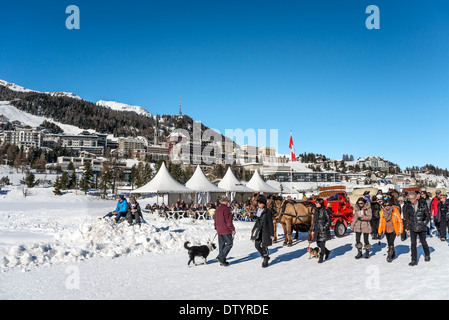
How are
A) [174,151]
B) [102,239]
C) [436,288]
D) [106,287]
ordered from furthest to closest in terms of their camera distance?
[174,151] < [102,239] < [106,287] < [436,288]

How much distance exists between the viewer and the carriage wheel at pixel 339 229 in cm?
1225

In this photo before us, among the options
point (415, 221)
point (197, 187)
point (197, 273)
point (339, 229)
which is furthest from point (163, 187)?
point (415, 221)

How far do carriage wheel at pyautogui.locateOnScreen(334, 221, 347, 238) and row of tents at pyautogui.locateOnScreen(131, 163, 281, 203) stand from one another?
48.4 ft

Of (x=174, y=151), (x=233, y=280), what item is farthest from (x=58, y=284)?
(x=174, y=151)

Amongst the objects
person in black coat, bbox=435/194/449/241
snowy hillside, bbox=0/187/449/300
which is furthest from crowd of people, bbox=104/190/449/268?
person in black coat, bbox=435/194/449/241

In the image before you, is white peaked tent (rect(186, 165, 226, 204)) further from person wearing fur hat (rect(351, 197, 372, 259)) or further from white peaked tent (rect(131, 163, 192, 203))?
person wearing fur hat (rect(351, 197, 372, 259))

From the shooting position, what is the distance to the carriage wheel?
1225cm

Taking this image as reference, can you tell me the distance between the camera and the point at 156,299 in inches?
223

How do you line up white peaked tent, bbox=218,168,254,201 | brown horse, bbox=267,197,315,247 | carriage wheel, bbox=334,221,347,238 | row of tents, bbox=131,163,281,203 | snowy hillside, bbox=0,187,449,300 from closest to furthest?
snowy hillside, bbox=0,187,449,300 < brown horse, bbox=267,197,315,247 < carriage wheel, bbox=334,221,347,238 < row of tents, bbox=131,163,281,203 < white peaked tent, bbox=218,168,254,201

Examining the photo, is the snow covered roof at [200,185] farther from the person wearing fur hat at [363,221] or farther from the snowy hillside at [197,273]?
the person wearing fur hat at [363,221]

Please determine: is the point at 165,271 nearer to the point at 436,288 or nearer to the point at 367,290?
the point at 367,290

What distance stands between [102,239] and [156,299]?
6.16 m

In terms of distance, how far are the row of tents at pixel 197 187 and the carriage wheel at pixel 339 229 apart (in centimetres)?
1476
